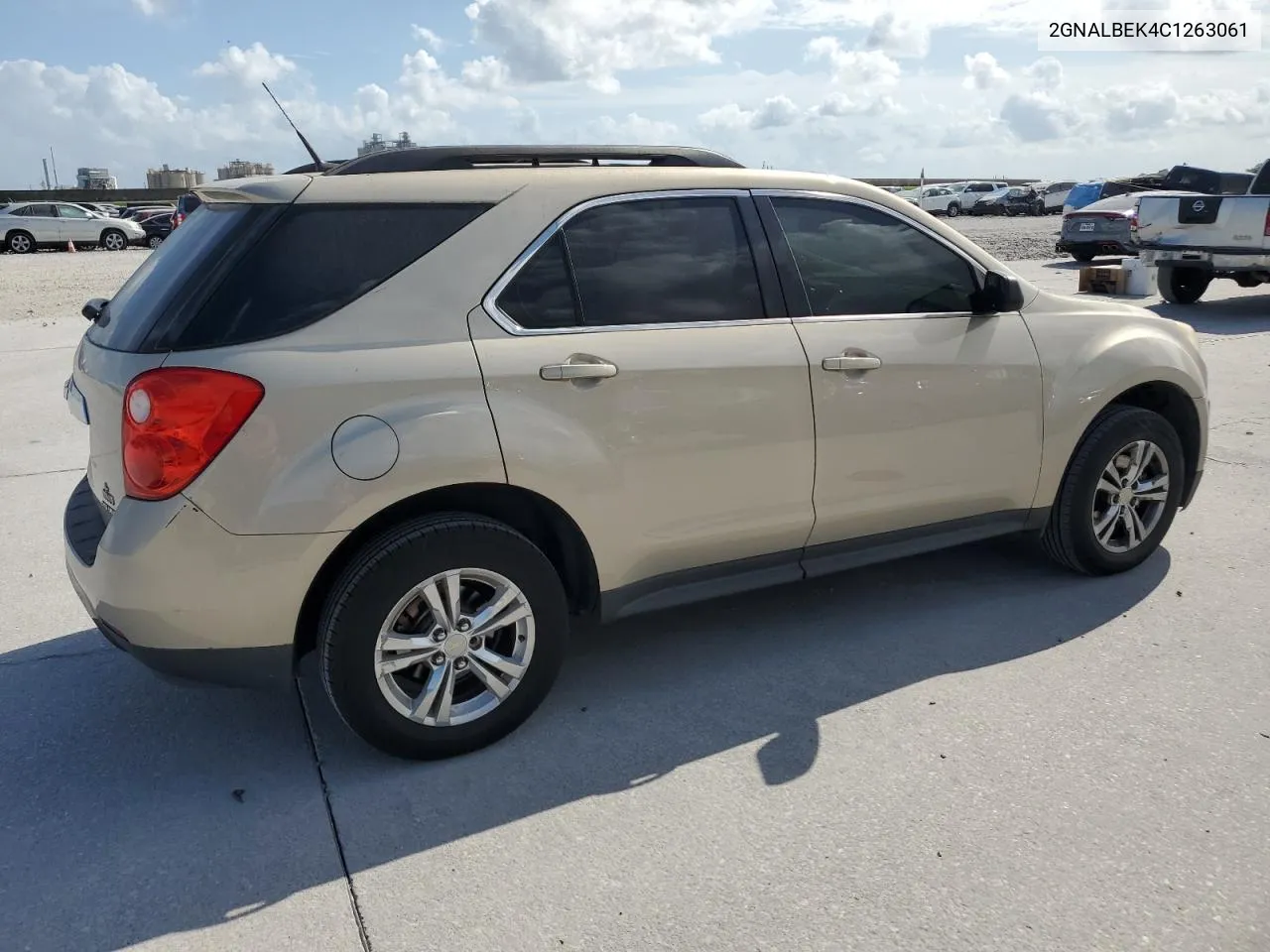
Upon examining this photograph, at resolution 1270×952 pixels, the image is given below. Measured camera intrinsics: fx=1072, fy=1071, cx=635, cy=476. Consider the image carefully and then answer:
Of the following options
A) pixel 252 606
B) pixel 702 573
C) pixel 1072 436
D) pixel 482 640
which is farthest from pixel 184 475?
pixel 1072 436

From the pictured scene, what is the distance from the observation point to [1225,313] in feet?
43.6

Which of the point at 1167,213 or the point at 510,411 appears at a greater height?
the point at 510,411

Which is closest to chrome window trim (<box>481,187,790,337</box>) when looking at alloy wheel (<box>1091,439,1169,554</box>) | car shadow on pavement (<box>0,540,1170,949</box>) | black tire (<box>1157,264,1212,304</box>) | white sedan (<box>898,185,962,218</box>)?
car shadow on pavement (<box>0,540,1170,949</box>)

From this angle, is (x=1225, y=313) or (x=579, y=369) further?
(x=1225, y=313)

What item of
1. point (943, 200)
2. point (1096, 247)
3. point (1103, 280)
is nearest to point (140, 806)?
point (1103, 280)

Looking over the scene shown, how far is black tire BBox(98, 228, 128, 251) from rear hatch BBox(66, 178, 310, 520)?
108 feet

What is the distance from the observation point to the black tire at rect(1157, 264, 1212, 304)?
45.6 ft

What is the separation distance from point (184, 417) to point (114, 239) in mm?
33743

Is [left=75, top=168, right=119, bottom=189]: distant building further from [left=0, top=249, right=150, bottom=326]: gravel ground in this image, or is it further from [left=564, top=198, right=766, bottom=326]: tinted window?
[left=564, top=198, right=766, bottom=326]: tinted window

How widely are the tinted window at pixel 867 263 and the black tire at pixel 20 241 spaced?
33.5 meters

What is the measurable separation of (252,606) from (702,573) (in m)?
1.50

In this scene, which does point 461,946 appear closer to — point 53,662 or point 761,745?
point 761,745

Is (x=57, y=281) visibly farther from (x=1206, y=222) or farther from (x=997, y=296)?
(x=997, y=296)

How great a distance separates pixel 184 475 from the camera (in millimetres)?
2896
